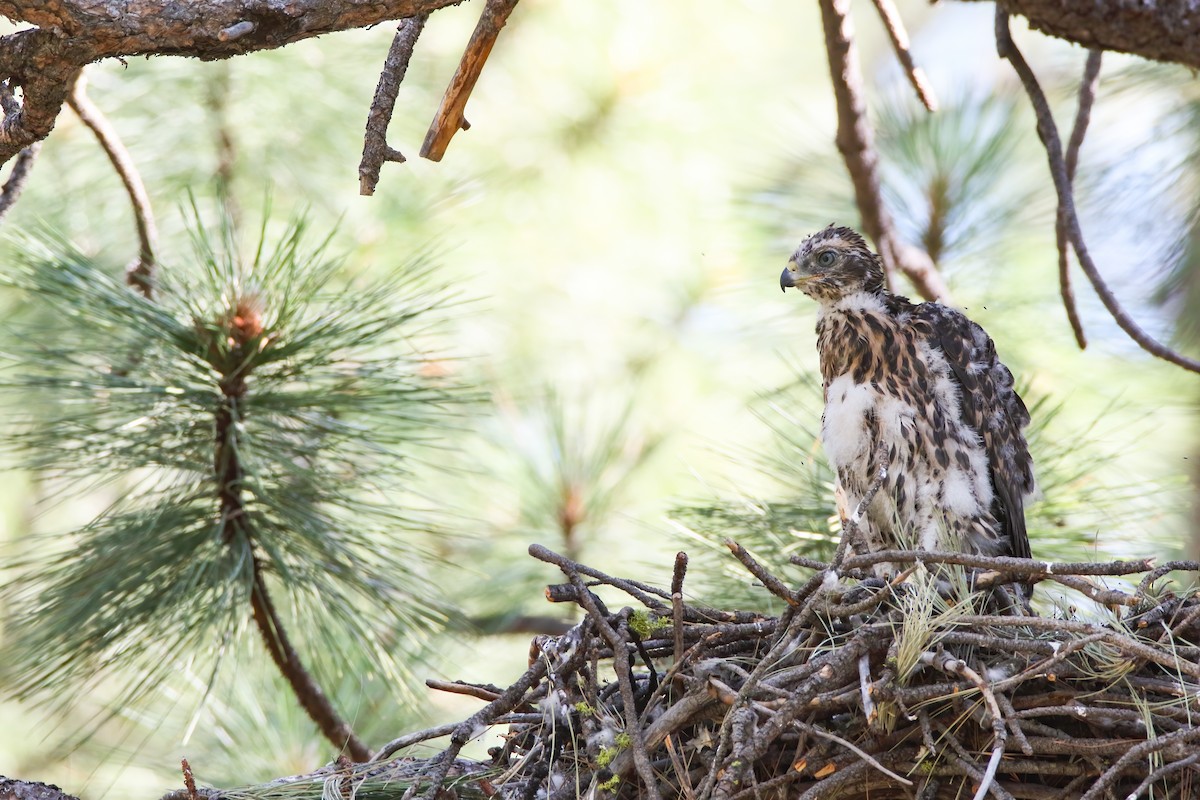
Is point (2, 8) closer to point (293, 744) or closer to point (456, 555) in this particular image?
point (293, 744)

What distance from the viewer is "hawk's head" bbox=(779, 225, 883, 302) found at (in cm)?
347

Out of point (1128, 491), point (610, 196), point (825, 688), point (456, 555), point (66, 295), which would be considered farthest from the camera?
point (610, 196)

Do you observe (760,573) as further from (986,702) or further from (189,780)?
(189,780)

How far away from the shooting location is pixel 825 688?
7.67 ft

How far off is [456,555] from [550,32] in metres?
2.52

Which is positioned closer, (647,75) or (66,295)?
(66,295)

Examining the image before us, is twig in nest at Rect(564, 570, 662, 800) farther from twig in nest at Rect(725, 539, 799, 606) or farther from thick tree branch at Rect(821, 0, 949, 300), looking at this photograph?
thick tree branch at Rect(821, 0, 949, 300)

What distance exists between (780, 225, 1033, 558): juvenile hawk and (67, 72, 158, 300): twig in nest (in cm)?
181

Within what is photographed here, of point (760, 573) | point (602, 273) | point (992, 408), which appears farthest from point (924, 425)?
point (602, 273)

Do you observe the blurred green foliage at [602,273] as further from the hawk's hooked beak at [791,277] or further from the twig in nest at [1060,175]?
the twig in nest at [1060,175]

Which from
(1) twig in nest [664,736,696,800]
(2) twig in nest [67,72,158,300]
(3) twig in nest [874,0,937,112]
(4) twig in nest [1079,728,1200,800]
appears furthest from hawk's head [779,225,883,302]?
(2) twig in nest [67,72,158,300]

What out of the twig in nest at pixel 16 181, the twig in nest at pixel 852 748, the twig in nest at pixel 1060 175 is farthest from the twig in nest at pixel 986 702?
the twig in nest at pixel 16 181

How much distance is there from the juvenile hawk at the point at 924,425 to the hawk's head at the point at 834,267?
15 mm

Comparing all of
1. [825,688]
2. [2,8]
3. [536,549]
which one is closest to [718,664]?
[825,688]
